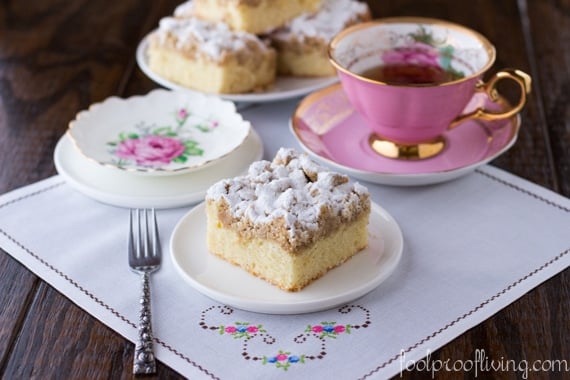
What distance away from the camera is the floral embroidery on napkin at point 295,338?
42.5 inches

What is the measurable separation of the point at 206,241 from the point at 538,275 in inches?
20.6

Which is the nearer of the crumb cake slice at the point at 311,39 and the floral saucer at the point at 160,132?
the floral saucer at the point at 160,132

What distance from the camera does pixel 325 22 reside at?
196 cm

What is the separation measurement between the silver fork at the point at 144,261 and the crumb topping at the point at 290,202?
0.48 ft

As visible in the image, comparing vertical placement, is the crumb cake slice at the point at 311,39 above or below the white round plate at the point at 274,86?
above

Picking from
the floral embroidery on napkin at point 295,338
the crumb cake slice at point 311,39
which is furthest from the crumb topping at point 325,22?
the floral embroidery on napkin at point 295,338

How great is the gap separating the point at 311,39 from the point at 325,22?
0.25 ft

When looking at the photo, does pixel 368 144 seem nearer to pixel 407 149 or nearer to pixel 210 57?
pixel 407 149

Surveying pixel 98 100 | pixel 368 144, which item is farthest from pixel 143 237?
pixel 98 100

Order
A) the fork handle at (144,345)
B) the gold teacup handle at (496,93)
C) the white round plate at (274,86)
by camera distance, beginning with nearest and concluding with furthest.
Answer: the fork handle at (144,345), the gold teacup handle at (496,93), the white round plate at (274,86)

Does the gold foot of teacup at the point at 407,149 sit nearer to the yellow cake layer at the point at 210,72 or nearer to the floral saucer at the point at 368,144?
the floral saucer at the point at 368,144

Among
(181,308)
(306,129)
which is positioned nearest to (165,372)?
(181,308)

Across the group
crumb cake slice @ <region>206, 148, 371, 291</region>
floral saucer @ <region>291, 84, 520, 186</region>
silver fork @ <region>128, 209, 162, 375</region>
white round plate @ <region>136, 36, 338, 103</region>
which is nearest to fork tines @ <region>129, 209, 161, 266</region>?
silver fork @ <region>128, 209, 162, 375</region>

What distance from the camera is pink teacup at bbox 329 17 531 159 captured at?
1.49m
